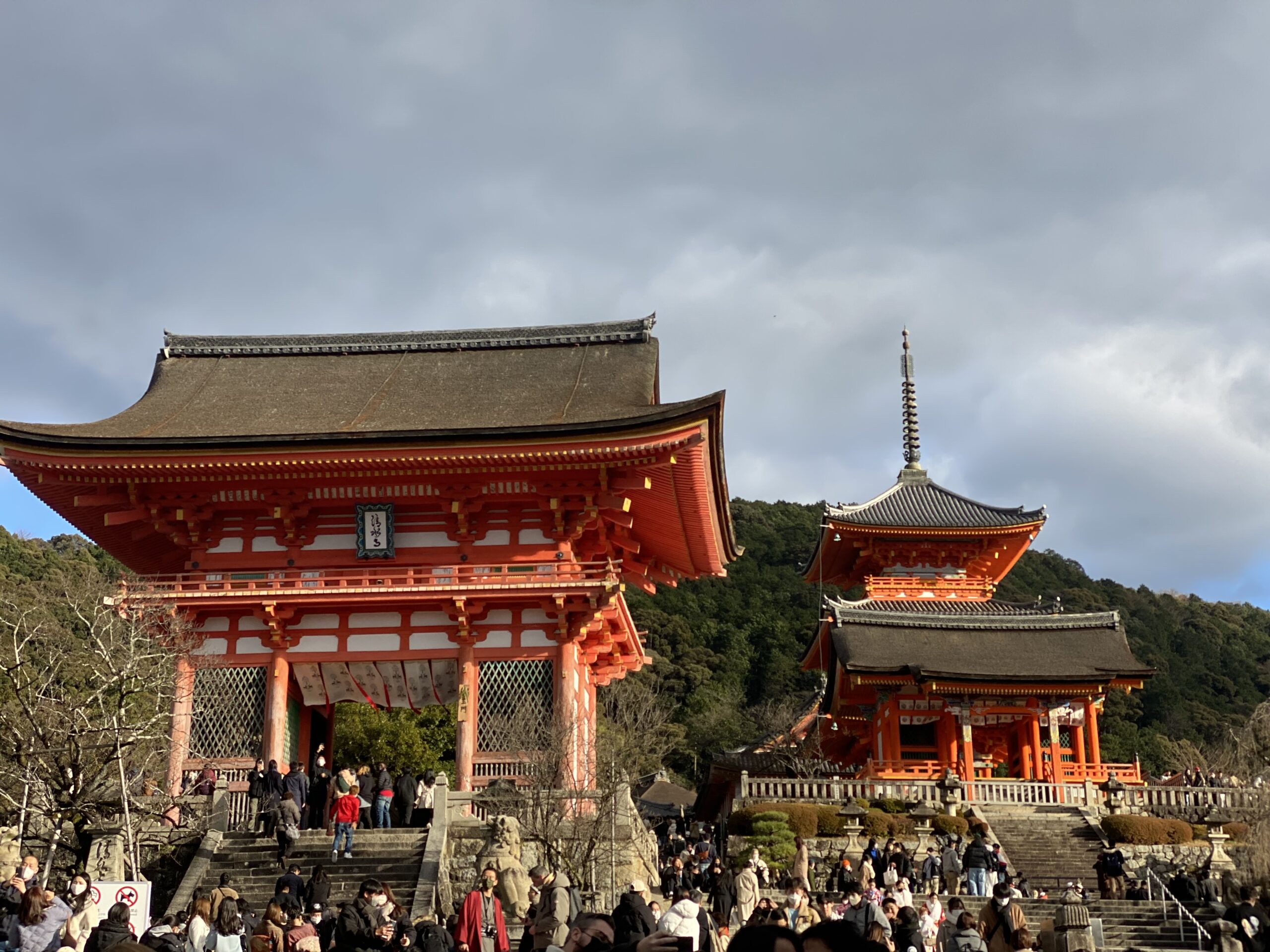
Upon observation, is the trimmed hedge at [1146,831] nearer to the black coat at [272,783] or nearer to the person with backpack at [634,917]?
the black coat at [272,783]

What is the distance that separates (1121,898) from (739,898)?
27.9 ft

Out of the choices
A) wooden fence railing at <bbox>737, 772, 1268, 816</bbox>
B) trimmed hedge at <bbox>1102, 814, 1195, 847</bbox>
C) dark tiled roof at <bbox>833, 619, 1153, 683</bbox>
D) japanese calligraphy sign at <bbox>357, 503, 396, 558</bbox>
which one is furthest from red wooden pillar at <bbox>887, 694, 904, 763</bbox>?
japanese calligraphy sign at <bbox>357, 503, 396, 558</bbox>

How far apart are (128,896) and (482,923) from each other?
11.8ft

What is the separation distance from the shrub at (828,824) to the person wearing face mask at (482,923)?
16.9 metres

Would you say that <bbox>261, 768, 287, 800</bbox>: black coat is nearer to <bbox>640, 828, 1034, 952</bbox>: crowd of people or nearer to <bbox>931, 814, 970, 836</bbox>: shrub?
<bbox>640, 828, 1034, 952</bbox>: crowd of people

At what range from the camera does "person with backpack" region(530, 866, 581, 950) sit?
38.0ft

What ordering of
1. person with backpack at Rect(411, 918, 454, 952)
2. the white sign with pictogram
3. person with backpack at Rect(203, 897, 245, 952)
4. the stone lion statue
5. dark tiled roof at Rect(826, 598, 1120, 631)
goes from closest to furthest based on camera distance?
person with backpack at Rect(411, 918, 454, 952), person with backpack at Rect(203, 897, 245, 952), the white sign with pictogram, the stone lion statue, dark tiled roof at Rect(826, 598, 1120, 631)

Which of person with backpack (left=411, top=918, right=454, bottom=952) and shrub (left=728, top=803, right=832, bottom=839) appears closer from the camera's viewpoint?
person with backpack (left=411, top=918, right=454, bottom=952)

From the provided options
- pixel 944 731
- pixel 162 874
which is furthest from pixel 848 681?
pixel 162 874

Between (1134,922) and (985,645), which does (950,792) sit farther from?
(1134,922)

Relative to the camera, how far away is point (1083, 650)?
127ft

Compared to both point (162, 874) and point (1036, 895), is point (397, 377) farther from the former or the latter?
point (1036, 895)

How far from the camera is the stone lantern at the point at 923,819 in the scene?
2970 centimetres

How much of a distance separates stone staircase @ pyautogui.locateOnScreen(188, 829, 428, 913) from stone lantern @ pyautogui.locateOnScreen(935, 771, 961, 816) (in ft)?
52.9
